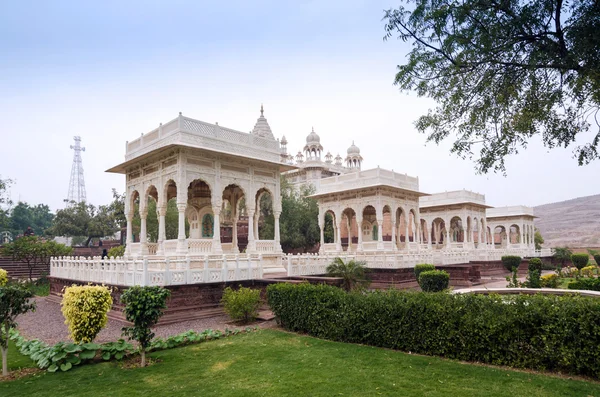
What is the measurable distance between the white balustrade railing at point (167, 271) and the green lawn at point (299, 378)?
4394 mm

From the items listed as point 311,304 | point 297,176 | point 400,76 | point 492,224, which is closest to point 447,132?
point 400,76

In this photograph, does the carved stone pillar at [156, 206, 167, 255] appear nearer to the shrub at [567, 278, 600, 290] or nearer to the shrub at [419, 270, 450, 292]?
the shrub at [419, 270, 450, 292]

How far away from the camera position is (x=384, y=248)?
2573 centimetres

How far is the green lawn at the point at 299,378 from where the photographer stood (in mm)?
5559

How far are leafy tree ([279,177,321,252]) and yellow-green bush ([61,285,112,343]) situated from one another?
963 inches

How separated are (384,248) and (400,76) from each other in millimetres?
17420

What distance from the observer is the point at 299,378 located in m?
6.24

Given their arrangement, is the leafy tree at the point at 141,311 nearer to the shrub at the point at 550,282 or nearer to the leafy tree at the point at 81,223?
the shrub at the point at 550,282

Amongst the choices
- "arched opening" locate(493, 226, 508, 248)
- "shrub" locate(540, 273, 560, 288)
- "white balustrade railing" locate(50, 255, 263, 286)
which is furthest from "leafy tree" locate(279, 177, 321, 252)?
"arched opening" locate(493, 226, 508, 248)

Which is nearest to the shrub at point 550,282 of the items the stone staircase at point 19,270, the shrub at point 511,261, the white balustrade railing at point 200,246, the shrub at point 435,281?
the shrub at point 435,281

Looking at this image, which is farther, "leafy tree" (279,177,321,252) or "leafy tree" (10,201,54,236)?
"leafy tree" (10,201,54,236)

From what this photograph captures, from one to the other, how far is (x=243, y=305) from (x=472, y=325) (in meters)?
6.23

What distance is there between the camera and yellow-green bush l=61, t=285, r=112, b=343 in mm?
7922

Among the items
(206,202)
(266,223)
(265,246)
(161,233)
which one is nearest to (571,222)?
(266,223)
